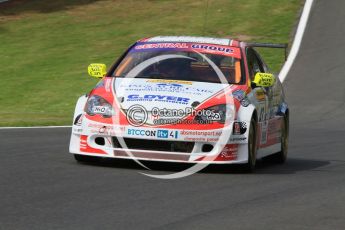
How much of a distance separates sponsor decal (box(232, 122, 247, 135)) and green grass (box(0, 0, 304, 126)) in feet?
42.7

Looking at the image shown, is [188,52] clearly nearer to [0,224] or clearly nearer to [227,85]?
[227,85]

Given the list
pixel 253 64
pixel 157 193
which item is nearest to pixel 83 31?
pixel 253 64

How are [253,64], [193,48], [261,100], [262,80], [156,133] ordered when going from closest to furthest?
[156,133]
[262,80]
[261,100]
[193,48]
[253,64]

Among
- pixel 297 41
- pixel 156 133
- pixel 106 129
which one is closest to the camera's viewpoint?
pixel 156 133

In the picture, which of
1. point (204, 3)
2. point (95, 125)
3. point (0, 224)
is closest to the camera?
point (0, 224)

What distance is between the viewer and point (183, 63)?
39.1 ft

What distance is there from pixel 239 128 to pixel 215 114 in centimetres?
29

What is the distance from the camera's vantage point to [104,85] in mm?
11344

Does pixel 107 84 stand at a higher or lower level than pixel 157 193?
higher

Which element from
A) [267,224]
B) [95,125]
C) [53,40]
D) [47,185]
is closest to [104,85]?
[95,125]

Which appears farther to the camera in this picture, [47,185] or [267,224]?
[47,185]

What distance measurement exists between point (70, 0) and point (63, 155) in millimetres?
27588
